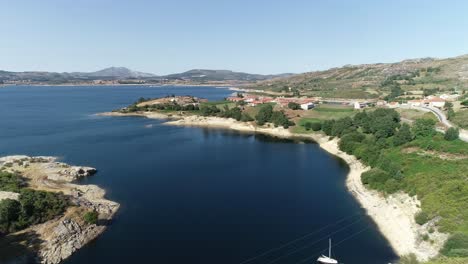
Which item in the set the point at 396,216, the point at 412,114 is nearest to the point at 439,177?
the point at 396,216

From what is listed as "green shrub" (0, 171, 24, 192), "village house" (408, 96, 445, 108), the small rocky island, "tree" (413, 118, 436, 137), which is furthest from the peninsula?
"green shrub" (0, 171, 24, 192)

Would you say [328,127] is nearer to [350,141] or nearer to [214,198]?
[350,141]

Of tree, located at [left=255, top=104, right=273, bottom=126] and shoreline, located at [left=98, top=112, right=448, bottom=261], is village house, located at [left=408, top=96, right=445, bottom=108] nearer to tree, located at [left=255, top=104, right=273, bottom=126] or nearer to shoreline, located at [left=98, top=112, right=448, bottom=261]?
tree, located at [left=255, top=104, right=273, bottom=126]

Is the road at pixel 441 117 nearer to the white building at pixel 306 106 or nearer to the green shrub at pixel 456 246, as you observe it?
the white building at pixel 306 106

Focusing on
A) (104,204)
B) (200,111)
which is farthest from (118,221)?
(200,111)

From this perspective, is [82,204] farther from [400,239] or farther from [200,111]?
[200,111]

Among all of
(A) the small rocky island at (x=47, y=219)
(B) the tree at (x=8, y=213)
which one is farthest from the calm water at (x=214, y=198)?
(B) the tree at (x=8, y=213)
